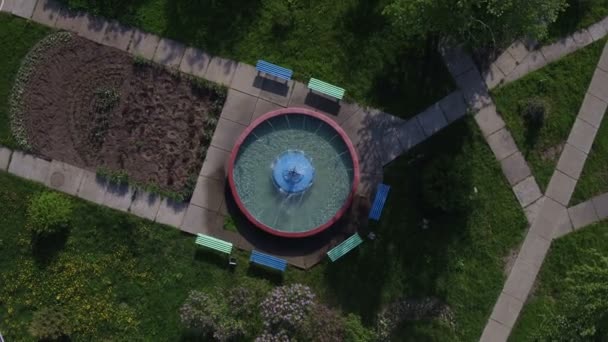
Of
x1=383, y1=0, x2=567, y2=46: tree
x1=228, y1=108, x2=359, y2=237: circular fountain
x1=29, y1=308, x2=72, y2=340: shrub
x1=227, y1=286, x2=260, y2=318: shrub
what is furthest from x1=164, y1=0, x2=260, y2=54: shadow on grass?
x1=29, y1=308, x2=72, y2=340: shrub

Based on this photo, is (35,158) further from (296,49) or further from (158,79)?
(296,49)

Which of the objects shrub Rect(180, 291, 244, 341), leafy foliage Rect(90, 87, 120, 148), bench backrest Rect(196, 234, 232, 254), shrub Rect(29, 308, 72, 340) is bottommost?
shrub Rect(29, 308, 72, 340)

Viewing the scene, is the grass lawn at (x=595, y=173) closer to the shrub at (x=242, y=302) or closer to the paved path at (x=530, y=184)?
the paved path at (x=530, y=184)

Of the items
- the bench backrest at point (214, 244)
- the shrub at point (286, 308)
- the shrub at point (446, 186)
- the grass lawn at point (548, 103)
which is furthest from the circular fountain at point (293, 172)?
the grass lawn at point (548, 103)

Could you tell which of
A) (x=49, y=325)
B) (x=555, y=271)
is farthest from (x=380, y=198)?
(x=49, y=325)

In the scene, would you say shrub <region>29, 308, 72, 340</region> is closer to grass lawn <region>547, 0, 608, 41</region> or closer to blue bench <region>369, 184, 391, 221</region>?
A: blue bench <region>369, 184, 391, 221</region>

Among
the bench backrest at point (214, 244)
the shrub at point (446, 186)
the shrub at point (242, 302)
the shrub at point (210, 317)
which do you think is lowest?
the shrub at point (210, 317)

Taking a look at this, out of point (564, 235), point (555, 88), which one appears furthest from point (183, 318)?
point (555, 88)
